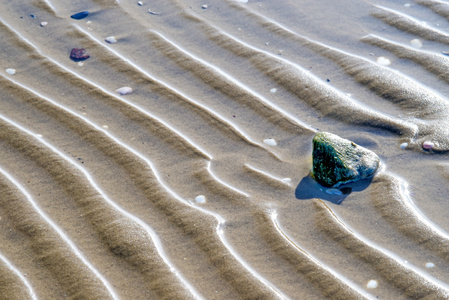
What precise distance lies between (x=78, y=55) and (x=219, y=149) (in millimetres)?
1281

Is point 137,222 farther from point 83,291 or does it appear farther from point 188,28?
point 188,28

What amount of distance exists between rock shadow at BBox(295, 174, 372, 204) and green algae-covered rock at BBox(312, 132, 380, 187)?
0.02 m

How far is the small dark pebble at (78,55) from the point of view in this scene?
120 inches

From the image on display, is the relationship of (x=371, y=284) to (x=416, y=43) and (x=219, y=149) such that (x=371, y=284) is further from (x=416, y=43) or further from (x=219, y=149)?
(x=416, y=43)

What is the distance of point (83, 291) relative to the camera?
173cm

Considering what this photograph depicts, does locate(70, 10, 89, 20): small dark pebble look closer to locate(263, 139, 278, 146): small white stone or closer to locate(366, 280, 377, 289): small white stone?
locate(263, 139, 278, 146): small white stone

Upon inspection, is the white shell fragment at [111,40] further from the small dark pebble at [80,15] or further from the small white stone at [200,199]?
the small white stone at [200,199]

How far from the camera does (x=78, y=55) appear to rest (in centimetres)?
306

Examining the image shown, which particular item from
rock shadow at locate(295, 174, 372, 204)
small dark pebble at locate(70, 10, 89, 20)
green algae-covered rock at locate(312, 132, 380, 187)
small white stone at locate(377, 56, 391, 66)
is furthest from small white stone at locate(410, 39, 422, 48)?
small dark pebble at locate(70, 10, 89, 20)

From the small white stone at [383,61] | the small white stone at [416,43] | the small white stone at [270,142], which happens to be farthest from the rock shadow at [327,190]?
the small white stone at [416,43]

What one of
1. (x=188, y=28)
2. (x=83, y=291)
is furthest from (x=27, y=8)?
(x=83, y=291)

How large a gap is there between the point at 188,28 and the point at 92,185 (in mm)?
1608

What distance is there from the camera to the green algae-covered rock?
214cm

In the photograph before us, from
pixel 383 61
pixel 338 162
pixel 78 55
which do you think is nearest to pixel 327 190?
pixel 338 162
